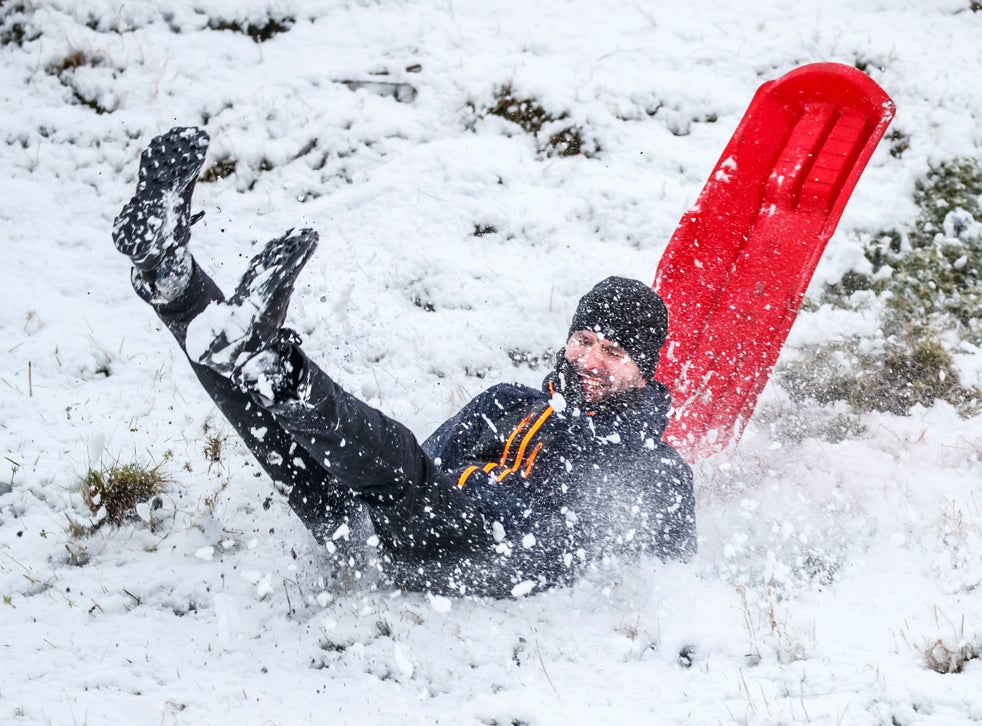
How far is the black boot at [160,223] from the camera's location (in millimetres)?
2434

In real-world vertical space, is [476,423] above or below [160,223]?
below

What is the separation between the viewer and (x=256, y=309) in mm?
2240

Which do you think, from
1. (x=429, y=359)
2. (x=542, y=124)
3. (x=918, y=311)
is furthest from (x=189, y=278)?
(x=918, y=311)

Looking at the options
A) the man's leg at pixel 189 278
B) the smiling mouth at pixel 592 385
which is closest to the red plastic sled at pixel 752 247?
the smiling mouth at pixel 592 385

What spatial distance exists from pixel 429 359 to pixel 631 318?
144 centimetres

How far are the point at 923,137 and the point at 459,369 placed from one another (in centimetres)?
322

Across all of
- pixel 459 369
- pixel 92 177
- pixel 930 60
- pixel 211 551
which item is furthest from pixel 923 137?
pixel 92 177

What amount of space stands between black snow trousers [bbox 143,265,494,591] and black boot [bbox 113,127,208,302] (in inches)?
2.8

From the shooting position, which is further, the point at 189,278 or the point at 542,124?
the point at 542,124

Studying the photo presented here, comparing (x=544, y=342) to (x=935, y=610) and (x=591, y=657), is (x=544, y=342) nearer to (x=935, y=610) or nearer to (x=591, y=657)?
(x=591, y=657)

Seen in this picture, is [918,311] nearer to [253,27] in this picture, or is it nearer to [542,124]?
[542,124]

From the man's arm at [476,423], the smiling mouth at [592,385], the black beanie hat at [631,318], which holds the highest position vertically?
the black beanie hat at [631,318]

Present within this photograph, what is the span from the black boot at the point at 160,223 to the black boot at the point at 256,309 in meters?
0.30

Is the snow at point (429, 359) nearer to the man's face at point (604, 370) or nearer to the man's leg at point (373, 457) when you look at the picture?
the man's leg at point (373, 457)
